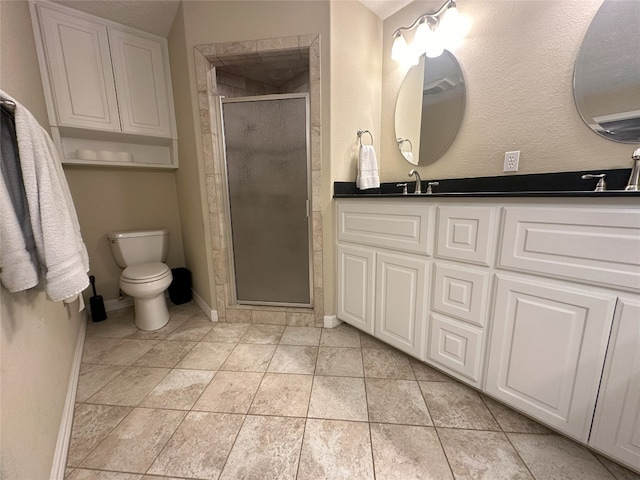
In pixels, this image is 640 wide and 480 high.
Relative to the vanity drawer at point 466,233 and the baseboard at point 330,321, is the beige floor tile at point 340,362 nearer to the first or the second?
the baseboard at point 330,321

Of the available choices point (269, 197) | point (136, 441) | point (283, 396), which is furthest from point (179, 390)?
point (269, 197)

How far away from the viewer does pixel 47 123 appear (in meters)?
1.58

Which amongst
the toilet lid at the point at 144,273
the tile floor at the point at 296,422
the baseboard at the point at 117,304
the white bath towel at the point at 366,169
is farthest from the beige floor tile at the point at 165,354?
the white bath towel at the point at 366,169

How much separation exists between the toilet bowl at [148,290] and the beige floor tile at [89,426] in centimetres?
70

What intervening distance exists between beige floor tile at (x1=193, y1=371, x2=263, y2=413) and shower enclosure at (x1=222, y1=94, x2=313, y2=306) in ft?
2.09

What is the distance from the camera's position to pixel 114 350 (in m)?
1.59

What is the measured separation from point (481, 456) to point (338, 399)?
58 centimetres

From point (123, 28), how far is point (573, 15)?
2.65 m

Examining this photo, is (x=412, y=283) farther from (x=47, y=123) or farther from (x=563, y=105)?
(x=47, y=123)

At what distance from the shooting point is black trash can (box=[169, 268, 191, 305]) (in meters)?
2.22

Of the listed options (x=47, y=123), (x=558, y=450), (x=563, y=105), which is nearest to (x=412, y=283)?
(x=558, y=450)

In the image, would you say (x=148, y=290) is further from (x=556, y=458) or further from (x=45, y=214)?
(x=556, y=458)

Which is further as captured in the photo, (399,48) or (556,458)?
(399,48)

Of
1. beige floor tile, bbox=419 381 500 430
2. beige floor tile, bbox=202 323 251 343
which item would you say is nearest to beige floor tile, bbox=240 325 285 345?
beige floor tile, bbox=202 323 251 343
